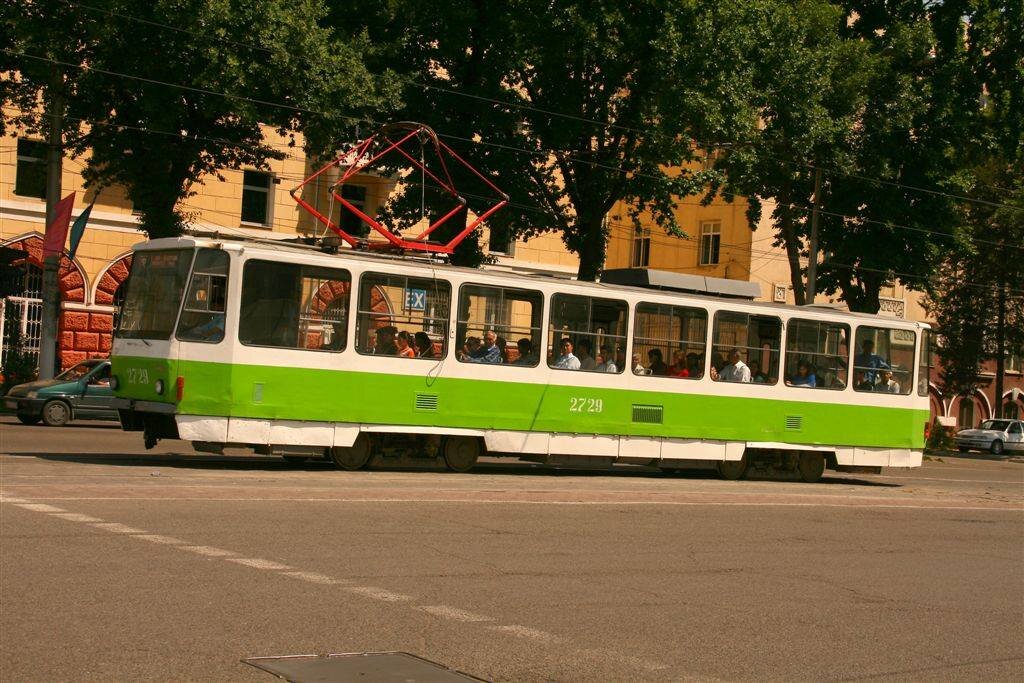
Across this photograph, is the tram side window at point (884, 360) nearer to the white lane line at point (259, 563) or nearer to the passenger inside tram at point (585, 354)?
the passenger inside tram at point (585, 354)

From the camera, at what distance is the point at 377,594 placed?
926cm

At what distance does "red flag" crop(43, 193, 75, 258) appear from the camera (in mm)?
32688

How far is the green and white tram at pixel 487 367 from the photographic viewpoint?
18234 millimetres

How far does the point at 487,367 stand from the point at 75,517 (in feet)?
30.4

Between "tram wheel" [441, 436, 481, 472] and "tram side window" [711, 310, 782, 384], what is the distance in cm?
465

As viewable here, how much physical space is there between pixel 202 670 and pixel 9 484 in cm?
811

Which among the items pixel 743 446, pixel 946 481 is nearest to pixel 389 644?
pixel 743 446

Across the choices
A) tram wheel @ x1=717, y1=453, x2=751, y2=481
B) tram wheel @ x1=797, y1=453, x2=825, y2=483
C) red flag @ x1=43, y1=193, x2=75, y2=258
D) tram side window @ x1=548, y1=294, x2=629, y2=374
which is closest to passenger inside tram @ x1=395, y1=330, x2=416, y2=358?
tram side window @ x1=548, y1=294, x2=629, y2=374

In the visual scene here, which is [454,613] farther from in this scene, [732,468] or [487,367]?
[732,468]

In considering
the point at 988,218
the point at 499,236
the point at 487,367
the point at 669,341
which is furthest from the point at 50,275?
the point at 988,218

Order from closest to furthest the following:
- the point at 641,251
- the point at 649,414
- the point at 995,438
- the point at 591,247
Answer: the point at 649,414 → the point at 591,247 → the point at 995,438 → the point at 641,251

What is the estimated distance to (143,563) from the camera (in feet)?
32.0

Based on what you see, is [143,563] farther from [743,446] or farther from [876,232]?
[876,232]

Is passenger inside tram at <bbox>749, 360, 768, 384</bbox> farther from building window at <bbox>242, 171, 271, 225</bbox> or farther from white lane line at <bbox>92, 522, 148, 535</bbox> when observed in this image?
building window at <bbox>242, 171, 271, 225</bbox>
